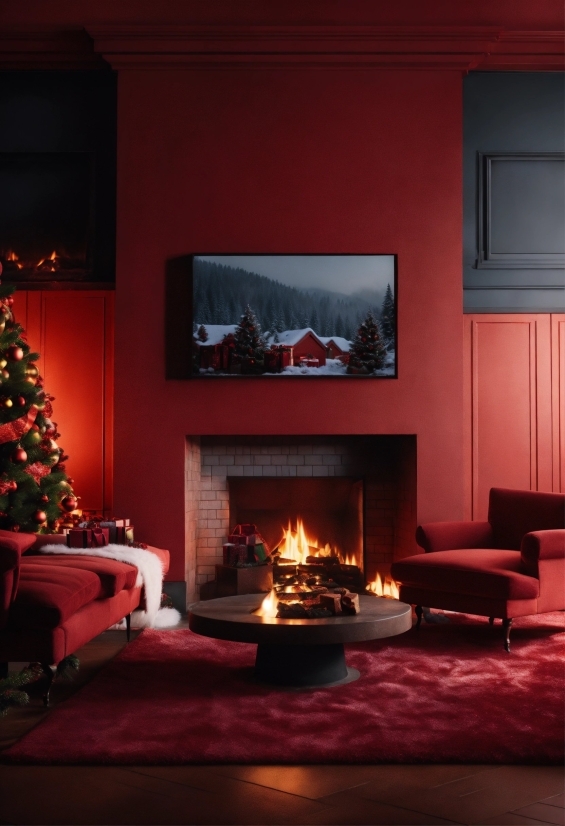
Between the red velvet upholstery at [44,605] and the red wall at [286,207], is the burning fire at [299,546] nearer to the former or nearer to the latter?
the red wall at [286,207]

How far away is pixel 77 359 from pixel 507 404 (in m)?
2.91

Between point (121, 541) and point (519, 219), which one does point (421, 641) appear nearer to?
point (121, 541)

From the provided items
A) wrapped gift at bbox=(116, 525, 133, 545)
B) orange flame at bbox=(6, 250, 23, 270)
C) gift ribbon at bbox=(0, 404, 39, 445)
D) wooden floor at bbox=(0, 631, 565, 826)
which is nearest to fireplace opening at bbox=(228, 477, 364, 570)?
wrapped gift at bbox=(116, 525, 133, 545)

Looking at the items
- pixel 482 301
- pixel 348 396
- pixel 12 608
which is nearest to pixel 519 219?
pixel 482 301

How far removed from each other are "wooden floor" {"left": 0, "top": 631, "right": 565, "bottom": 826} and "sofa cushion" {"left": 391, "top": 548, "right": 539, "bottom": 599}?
1698 mm

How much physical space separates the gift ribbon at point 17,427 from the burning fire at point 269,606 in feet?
6.16

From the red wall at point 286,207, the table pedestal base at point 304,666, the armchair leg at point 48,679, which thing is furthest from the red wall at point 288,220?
the armchair leg at point 48,679

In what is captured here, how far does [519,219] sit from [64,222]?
3.13 metres

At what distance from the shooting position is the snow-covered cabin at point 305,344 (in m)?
5.61

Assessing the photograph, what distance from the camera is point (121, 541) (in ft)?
16.4

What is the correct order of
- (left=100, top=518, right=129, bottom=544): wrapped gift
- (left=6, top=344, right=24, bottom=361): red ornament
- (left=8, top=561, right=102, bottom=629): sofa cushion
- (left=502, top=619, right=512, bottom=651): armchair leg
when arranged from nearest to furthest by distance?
(left=8, top=561, right=102, bottom=629): sofa cushion, (left=502, top=619, right=512, bottom=651): armchair leg, (left=6, top=344, right=24, bottom=361): red ornament, (left=100, top=518, right=129, bottom=544): wrapped gift

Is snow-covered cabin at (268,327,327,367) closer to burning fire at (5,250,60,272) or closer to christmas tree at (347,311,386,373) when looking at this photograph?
christmas tree at (347,311,386,373)

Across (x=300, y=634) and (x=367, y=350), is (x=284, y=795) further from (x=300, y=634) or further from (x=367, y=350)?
(x=367, y=350)

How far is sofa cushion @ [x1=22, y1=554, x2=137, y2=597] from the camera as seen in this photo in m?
3.90
